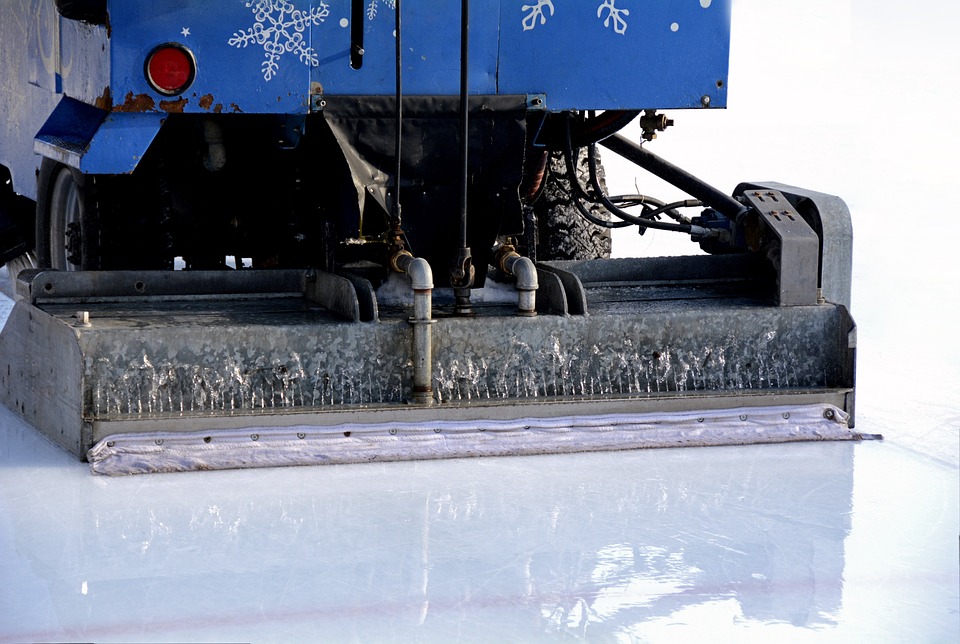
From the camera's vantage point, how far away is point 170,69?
400cm

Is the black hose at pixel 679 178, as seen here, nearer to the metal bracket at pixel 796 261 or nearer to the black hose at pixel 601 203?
the black hose at pixel 601 203

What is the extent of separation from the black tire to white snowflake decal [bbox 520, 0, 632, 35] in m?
1.26

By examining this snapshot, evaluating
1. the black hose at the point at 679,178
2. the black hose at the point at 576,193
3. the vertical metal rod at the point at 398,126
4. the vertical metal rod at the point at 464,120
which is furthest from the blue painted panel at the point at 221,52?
the black hose at the point at 679,178

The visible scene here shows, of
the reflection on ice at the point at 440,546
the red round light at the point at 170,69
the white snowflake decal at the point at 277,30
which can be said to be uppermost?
the white snowflake decal at the point at 277,30

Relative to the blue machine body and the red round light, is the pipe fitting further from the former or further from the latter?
the red round light

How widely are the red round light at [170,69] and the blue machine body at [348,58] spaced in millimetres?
17

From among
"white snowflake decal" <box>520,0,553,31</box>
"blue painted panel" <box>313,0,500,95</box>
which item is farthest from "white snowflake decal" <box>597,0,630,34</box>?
"blue painted panel" <box>313,0,500,95</box>

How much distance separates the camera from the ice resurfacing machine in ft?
12.3

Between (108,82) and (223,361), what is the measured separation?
882 mm

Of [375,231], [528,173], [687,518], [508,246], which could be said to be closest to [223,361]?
[375,231]

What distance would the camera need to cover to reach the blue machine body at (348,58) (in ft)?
13.1

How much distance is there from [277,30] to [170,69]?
1.05 feet

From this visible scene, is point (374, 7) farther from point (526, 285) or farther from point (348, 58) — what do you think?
point (526, 285)

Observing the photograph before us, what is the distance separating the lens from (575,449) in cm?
386
